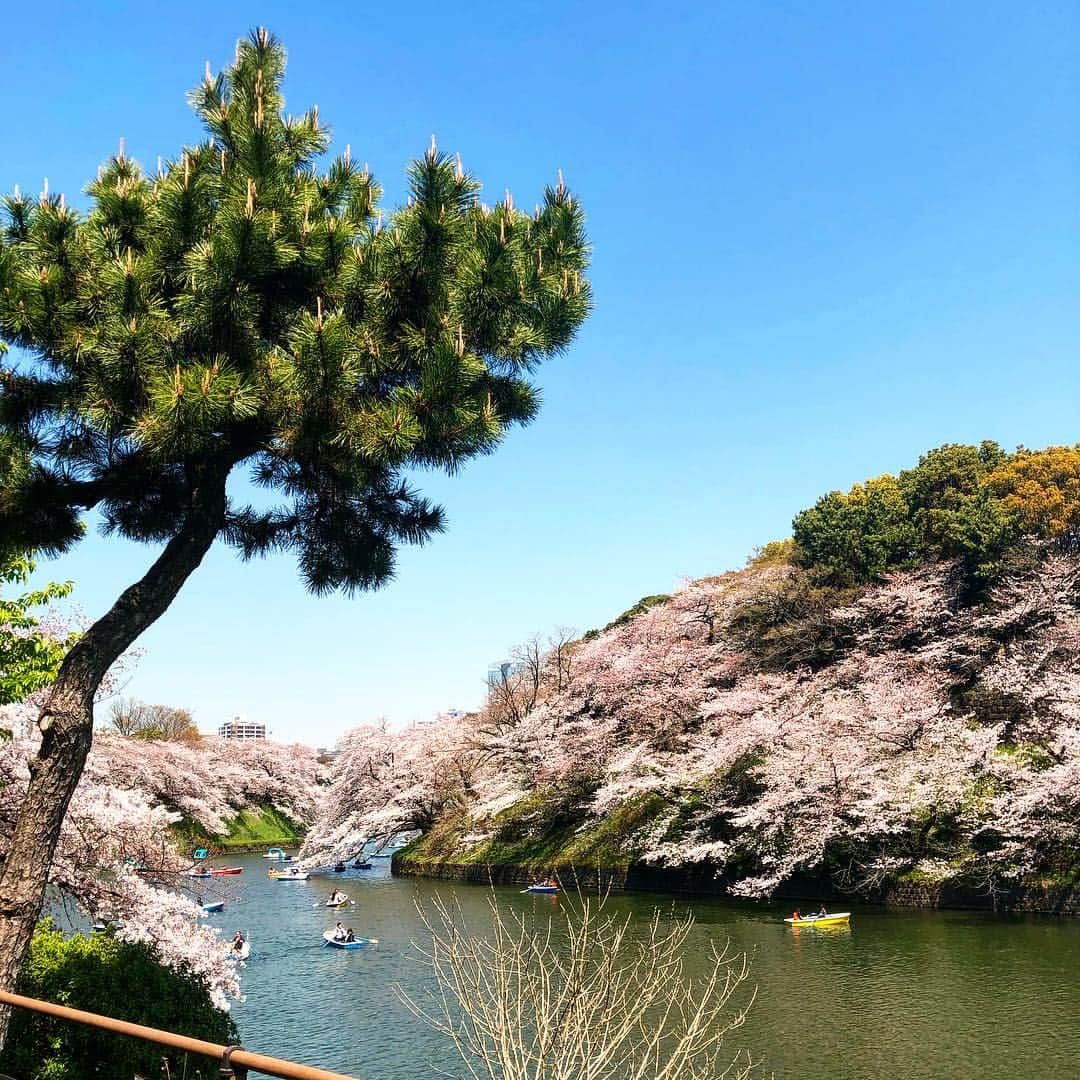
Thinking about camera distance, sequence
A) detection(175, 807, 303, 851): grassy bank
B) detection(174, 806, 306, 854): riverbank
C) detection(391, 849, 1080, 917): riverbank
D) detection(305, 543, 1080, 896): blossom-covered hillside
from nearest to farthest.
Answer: detection(391, 849, 1080, 917): riverbank < detection(305, 543, 1080, 896): blossom-covered hillside < detection(174, 806, 306, 854): riverbank < detection(175, 807, 303, 851): grassy bank

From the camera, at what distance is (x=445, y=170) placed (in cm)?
766

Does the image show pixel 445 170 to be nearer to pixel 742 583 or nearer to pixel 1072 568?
pixel 1072 568

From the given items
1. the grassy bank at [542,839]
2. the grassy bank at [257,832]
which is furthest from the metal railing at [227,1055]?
the grassy bank at [257,832]

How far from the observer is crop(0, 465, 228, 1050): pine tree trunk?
21.1 feet

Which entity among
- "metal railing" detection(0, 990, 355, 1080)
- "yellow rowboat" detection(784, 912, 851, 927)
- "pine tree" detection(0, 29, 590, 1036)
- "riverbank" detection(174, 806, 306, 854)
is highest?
"pine tree" detection(0, 29, 590, 1036)

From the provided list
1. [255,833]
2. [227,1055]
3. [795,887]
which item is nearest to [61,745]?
[227,1055]

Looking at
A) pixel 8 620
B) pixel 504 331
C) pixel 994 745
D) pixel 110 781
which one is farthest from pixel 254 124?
pixel 994 745

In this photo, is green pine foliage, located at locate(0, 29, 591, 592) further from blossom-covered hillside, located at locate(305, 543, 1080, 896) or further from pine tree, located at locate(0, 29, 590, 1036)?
blossom-covered hillside, located at locate(305, 543, 1080, 896)

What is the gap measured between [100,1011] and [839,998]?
1220 centimetres

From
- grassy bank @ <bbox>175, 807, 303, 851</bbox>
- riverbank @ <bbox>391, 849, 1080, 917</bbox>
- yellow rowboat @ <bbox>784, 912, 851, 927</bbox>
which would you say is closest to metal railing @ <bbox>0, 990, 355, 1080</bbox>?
riverbank @ <bbox>391, 849, 1080, 917</bbox>

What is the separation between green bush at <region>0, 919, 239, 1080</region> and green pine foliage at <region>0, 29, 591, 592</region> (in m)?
4.23

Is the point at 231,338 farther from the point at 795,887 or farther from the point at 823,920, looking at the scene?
the point at 795,887

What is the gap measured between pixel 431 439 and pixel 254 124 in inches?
122

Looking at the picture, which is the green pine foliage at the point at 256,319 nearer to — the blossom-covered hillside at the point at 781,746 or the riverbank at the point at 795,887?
the riverbank at the point at 795,887
